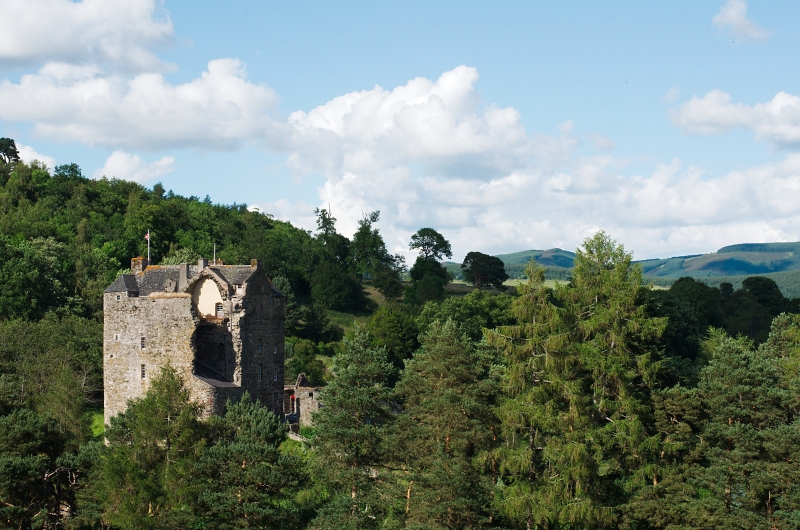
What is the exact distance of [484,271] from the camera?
375ft

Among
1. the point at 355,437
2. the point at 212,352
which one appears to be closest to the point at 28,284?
the point at 212,352

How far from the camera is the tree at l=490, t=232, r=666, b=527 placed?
38156mm

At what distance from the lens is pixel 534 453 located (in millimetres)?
39812

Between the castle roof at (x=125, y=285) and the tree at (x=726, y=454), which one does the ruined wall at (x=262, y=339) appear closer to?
the castle roof at (x=125, y=285)

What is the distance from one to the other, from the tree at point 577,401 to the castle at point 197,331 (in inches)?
552

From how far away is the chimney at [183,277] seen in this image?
4875 centimetres

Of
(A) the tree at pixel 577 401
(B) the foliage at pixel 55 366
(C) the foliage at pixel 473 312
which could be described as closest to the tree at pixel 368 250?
(C) the foliage at pixel 473 312

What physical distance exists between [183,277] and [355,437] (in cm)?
1403

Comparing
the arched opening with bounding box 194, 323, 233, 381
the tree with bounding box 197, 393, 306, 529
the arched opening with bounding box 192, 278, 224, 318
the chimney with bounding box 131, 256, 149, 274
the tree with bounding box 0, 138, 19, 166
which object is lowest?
the tree with bounding box 197, 393, 306, 529

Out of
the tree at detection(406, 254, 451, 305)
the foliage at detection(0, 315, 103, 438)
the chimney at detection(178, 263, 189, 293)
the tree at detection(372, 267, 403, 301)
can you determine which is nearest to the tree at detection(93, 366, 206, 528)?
the foliage at detection(0, 315, 103, 438)

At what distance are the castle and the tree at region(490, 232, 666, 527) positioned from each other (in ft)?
46.0

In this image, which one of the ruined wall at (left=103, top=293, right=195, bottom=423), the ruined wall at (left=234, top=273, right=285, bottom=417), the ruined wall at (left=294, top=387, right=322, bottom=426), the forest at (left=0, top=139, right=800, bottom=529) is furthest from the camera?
the ruined wall at (left=294, top=387, right=322, bottom=426)

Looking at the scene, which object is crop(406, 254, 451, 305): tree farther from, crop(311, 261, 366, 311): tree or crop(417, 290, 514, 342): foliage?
crop(417, 290, 514, 342): foliage

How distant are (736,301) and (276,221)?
62291 mm
